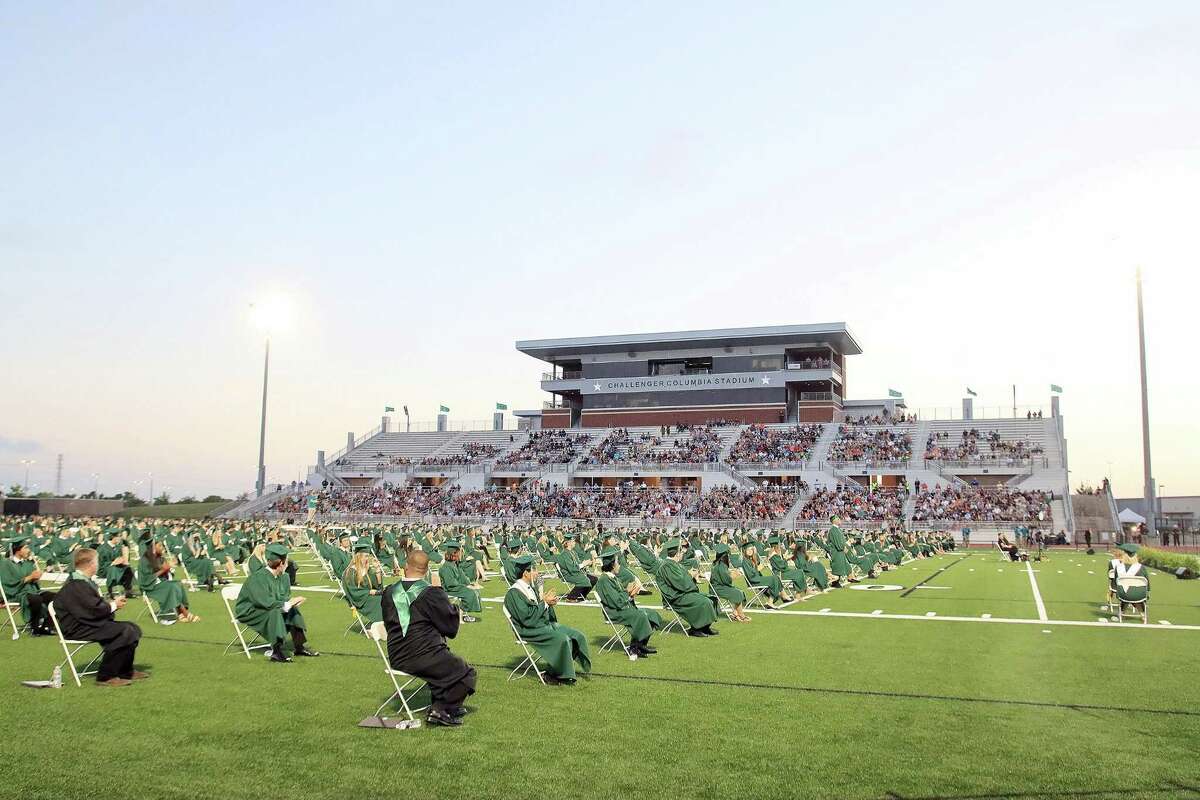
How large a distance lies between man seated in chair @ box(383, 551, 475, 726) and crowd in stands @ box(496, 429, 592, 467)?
5624 cm

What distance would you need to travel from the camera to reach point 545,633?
9.63m

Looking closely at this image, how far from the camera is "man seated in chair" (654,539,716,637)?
13438 millimetres

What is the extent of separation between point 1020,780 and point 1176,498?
8193 cm

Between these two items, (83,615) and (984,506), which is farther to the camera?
(984,506)

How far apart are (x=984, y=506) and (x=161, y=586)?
4302 cm

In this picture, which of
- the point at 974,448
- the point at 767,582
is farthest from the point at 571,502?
the point at 767,582

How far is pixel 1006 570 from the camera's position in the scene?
1079 inches

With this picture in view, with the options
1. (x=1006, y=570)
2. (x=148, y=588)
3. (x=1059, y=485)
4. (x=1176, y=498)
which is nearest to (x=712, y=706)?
(x=148, y=588)

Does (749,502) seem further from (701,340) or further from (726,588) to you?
(726,588)

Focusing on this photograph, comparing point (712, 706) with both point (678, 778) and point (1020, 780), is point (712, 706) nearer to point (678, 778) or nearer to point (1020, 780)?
point (678, 778)

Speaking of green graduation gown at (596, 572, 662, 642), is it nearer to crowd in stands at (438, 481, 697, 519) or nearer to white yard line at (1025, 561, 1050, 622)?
white yard line at (1025, 561, 1050, 622)

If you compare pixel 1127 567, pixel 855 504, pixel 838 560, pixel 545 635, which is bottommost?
pixel 838 560

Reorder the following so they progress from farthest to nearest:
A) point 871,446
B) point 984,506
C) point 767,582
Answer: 1. point 871,446
2. point 984,506
3. point 767,582

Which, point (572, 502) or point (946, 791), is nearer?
point (946, 791)
